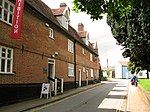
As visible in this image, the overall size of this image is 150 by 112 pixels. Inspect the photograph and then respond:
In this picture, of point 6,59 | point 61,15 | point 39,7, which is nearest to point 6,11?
point 6,59

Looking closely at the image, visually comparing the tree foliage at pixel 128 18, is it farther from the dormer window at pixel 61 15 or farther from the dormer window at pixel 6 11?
the dormer window at pixel 6 11

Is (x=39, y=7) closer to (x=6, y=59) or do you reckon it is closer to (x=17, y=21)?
(x=17, y=21)

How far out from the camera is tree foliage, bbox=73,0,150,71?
7.61 meters

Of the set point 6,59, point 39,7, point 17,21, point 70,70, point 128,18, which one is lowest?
point 70,70

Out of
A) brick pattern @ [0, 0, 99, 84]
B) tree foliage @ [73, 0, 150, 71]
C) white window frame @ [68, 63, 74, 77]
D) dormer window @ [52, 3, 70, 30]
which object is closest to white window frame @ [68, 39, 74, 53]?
white window frame @ [68, 63, 74, 77]

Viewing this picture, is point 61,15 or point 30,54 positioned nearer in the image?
point 30,54

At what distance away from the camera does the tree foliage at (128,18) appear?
761 cm

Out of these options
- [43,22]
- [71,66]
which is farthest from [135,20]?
[71,66]

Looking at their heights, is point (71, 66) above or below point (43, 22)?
below

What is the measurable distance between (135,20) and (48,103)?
8667 millimetres

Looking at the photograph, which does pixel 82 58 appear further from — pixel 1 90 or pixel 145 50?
pixel 1 90

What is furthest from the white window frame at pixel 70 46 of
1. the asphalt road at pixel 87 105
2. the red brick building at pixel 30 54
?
the asphalt road at pixel 87 105

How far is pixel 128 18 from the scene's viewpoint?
17844 millimetres

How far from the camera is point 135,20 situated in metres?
17.8
